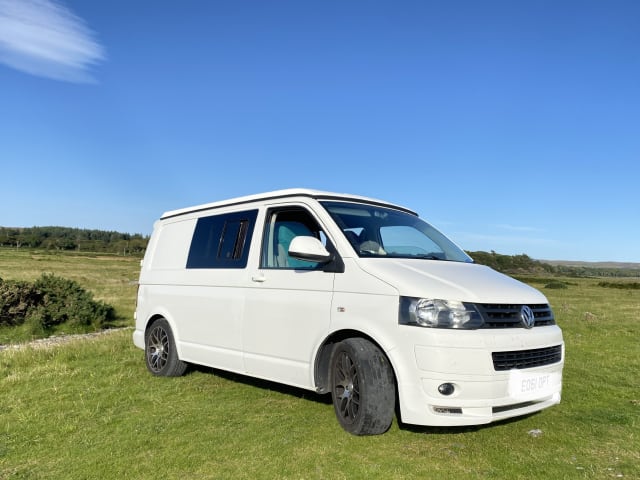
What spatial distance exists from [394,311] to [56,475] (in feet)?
9.40

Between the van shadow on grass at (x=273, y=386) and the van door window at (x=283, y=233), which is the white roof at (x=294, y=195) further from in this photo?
the van shadow on grass at (x=273, y=386)

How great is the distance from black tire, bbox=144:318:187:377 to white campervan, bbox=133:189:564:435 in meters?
0.03

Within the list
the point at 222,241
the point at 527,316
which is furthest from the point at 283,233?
the point at 527,316

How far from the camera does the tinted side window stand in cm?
579

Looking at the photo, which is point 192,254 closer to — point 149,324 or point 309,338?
point 149,324

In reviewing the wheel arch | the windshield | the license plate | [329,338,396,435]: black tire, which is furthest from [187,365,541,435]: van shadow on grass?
the windshield

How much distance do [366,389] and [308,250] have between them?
1300 millimetres

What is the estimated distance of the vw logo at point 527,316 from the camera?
419cm

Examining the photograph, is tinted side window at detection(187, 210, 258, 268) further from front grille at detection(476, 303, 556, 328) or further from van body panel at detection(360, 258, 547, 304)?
front grille at detection(476, 303, 556, 328)

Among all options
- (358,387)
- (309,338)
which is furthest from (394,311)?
(309,338)

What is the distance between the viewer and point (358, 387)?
429cm

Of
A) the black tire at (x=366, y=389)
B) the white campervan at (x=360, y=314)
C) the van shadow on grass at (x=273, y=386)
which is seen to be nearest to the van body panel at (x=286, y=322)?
the white campervan at (x=360, y=314)

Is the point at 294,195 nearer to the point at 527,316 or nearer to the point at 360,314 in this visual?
the point at 360,314

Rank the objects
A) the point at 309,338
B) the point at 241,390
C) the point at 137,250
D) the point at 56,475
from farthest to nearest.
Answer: the point at 137,250 < the point at 241,390 < the point at 309,338 < the point at 56,475
